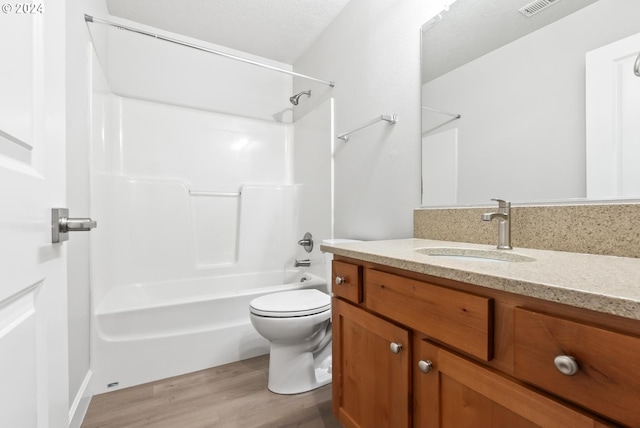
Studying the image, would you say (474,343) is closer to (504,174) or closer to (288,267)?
(504,174)

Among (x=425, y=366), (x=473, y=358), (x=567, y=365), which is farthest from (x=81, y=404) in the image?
(x=567, y=365)

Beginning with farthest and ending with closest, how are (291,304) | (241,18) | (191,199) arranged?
(191,199), (241,18), (291,304)

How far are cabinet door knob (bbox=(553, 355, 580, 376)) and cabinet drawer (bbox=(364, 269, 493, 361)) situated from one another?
0.41 ft

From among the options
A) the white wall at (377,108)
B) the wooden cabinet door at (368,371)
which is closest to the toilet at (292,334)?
the wooden cabinet door at (368,371)

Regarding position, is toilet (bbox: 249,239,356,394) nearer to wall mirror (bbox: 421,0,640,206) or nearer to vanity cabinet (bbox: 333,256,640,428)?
vanity cabinet (bbox: 333,256,640,428)

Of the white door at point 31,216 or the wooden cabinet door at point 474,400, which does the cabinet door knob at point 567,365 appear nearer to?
the wooden cabinet door at point 474,400

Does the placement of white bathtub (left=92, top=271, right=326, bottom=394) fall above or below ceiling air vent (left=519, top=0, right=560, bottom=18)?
below

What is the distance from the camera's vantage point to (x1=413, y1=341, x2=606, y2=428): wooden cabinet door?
48 cm

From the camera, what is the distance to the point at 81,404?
1.30 metres

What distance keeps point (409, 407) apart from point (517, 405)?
0.33 m

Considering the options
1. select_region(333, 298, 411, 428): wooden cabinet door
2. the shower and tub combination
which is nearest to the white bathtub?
the shower and tub combination

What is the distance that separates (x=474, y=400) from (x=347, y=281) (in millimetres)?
526

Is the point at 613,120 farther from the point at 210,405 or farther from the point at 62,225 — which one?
the point at 210,405

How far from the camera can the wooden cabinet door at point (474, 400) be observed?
19.0 inches
